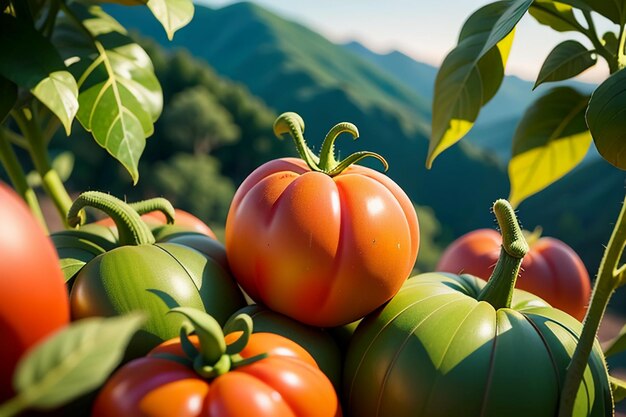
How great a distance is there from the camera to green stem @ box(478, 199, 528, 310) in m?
0.68

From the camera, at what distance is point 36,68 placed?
2.54 ft

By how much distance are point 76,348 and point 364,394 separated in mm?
409

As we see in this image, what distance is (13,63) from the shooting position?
0.77 metres

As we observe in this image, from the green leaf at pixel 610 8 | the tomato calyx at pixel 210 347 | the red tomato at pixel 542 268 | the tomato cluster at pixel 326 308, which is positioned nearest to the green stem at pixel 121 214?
the tomato cluster at pixel 326 308

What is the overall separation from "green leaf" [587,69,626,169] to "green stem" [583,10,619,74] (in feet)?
0.96

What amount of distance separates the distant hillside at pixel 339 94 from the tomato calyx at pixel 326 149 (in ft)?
59.7

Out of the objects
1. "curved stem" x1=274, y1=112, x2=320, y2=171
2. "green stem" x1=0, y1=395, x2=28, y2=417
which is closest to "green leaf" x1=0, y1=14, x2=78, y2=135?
"curved stem" x1=274, y1=112, x2=320, y2=171

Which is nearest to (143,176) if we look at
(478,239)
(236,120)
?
(236,120)

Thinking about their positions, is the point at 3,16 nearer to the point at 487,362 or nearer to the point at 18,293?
the point at 18,293

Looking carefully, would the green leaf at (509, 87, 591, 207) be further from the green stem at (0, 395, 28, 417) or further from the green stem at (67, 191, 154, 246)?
the green stem at (0, 395, 28, 417)

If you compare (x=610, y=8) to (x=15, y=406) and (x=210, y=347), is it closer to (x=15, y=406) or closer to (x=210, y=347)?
(x=210, y=347)

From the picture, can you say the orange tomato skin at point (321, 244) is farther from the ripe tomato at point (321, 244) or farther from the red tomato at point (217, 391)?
the red tomato at point (217, 391)

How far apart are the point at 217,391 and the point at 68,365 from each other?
0.22 meters

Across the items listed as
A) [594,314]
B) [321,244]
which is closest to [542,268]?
[594,314]
